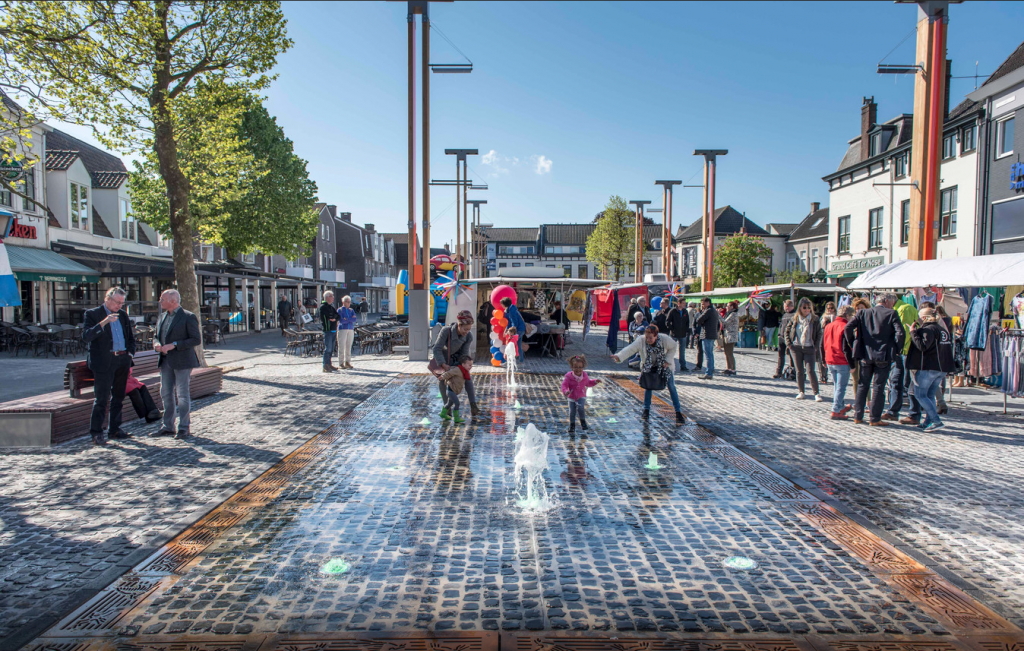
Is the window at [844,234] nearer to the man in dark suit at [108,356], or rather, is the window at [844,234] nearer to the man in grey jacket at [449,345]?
the man in grey jacket at [449,345]

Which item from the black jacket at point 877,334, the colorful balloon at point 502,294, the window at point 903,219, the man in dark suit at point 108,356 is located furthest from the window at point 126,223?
the window at point 903,219

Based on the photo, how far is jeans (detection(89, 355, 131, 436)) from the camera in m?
7.38

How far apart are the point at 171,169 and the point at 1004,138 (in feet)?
82.4

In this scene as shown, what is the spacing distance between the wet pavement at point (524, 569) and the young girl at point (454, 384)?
2165mm

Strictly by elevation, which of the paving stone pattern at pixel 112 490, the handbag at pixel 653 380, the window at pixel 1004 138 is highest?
the window at pixel 1004 138

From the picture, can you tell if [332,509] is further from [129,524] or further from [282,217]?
[282,217]

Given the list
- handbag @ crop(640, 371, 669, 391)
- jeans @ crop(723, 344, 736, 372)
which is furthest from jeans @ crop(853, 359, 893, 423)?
jeans @ crop(723, 344, 736, 372)

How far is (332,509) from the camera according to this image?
507 centimetres

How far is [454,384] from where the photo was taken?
28.1ft

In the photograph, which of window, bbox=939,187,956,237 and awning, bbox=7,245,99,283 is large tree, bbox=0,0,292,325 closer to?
awning, bbox=7,245,99,283

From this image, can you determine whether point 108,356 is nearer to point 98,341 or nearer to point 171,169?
point 98,341

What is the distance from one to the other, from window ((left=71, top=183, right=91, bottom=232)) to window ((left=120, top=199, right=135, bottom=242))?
2.68 m

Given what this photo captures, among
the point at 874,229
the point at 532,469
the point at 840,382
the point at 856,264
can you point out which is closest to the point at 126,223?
the point at 532,469

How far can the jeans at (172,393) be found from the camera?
766cm
